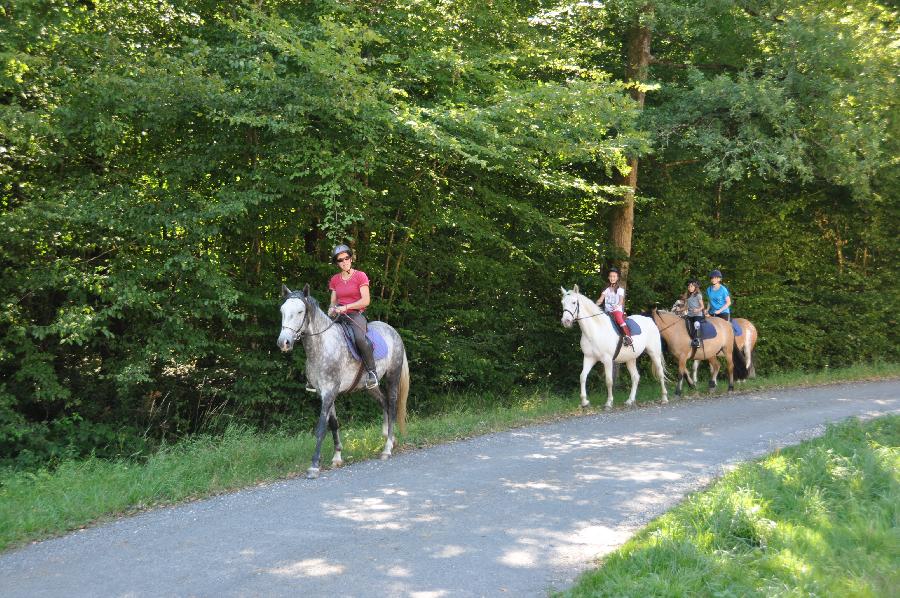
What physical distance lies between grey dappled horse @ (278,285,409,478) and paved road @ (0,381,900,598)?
603mm

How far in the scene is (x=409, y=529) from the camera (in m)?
6.38

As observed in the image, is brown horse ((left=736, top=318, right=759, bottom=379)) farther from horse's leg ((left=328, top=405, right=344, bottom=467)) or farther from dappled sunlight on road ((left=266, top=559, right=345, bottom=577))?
dappled sunlight on road ((left=266, top=559, right=345, bottom=577))

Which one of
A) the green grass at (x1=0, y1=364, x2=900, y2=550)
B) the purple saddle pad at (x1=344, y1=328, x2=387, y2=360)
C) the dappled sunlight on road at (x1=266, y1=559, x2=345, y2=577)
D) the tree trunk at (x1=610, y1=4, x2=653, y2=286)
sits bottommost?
the green grass at (x1=0, y1=364, x2=900, y2=550)

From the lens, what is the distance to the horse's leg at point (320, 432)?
8.55 metres

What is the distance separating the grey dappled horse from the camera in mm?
8539

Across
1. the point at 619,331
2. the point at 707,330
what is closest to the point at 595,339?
the point at 619,331

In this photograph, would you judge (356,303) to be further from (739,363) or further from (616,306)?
(739,363)

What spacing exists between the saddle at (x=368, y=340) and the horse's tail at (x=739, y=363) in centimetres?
1074

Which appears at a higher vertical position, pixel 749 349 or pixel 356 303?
pixel 356 303

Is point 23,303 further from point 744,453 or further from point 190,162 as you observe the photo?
point 744,453

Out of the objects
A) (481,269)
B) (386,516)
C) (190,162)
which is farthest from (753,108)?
(386,516)

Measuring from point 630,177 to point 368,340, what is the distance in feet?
34.6

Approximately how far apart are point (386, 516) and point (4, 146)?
8.15m

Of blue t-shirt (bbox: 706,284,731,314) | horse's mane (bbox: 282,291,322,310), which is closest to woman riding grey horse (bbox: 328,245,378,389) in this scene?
horse's mane (bbox: 282,291,322,310)
